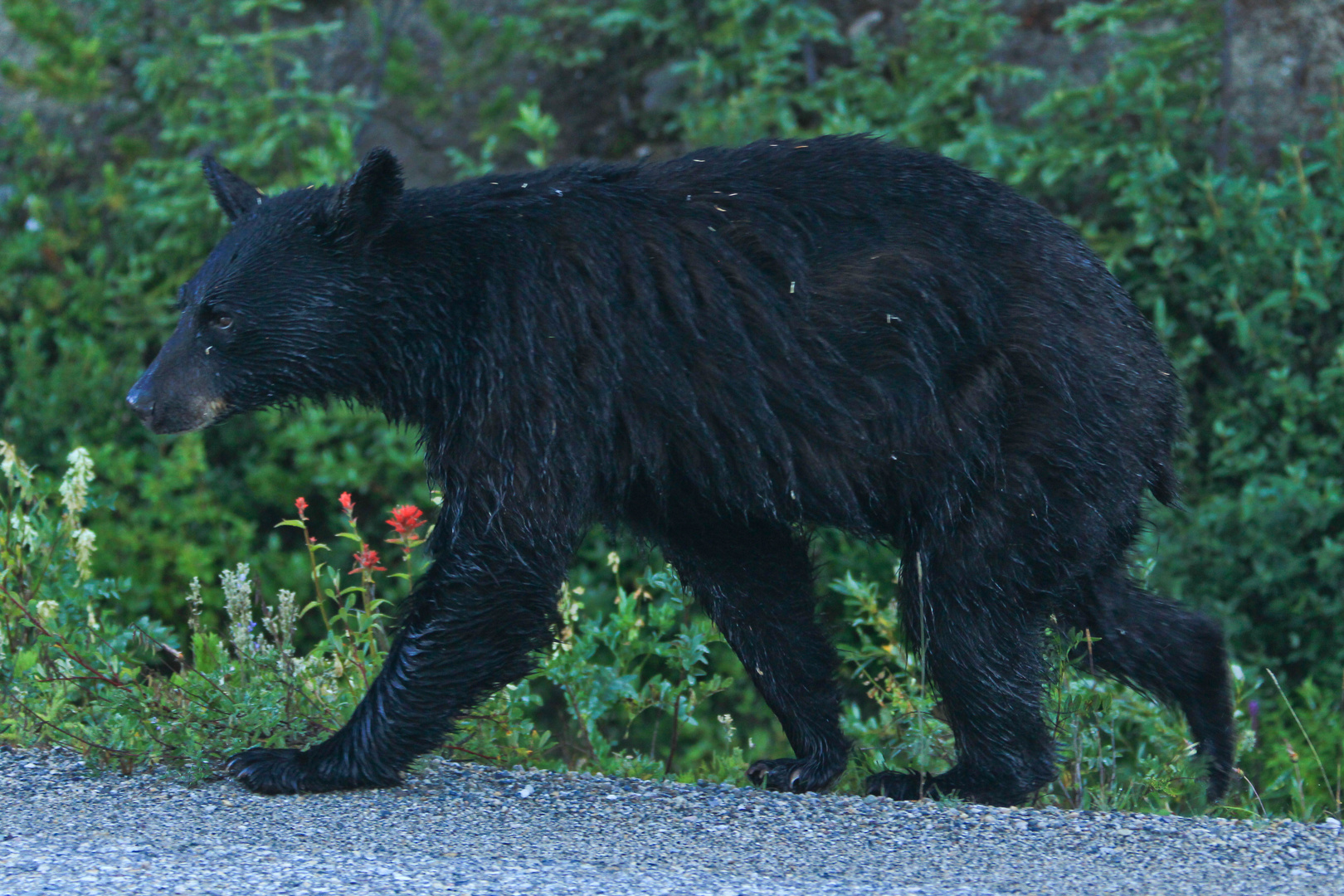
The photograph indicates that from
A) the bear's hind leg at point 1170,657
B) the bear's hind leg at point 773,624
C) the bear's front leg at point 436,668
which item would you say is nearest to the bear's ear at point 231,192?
the bear's front leg at point 436,668

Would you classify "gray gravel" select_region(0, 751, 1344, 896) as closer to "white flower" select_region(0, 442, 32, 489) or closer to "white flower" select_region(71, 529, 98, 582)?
"white flower" select_region(71, 529, 98, 582)

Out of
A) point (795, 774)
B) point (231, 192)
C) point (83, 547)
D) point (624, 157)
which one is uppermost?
point (624, 157)

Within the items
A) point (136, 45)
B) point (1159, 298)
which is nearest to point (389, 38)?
point (136, 45)

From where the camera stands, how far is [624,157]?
8.68m

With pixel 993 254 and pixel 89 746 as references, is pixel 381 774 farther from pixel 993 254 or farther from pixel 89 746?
pixel 993 254

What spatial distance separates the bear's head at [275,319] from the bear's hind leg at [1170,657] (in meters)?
2.15

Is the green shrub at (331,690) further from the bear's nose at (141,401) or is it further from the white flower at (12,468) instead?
the bear's nose at (141,401)

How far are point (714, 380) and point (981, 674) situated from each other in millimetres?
1003

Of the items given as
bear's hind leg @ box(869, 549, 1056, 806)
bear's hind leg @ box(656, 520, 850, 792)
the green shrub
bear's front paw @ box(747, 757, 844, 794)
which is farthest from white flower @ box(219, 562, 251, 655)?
bear's hind leg @ box(869, 549, 1056, 806)

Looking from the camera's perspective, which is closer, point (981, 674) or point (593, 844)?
point (593, 844)

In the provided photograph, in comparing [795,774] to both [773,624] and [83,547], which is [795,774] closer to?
[773,624]

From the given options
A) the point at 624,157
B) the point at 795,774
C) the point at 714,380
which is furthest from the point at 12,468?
the point at 624,157

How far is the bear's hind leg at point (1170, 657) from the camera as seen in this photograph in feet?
13.4

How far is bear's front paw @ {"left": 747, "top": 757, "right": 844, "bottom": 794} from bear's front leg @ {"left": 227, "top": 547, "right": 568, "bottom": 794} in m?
0.81
